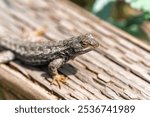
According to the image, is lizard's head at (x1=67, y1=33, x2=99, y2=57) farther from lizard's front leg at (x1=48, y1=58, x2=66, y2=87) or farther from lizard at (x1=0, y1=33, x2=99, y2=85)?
lizard's front leg at (x1=48, y1=58, x2=66, y2=87)

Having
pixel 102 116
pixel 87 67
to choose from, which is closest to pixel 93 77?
pixel 87 67

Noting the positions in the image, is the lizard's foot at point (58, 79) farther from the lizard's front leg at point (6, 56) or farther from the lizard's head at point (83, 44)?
the lizard's front leg at point (6, 56)

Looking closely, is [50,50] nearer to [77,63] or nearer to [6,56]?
[77,63]

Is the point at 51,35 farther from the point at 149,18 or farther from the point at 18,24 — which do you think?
the point at 149,18

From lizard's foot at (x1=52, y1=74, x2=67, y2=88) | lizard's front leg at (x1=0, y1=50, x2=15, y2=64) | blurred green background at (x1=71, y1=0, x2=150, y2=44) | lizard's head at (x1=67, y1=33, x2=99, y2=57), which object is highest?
blurred green background at (x1=71, y1=0, x2=150, y2=44)

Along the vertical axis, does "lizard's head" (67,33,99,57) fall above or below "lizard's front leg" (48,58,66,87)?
above

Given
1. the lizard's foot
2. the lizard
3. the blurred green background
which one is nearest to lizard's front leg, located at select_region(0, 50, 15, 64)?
the lizard

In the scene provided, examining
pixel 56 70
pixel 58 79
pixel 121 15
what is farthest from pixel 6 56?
pixel 121 15
